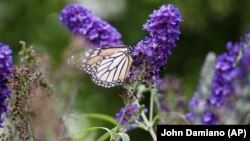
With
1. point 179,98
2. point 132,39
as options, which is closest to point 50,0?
point 132,39

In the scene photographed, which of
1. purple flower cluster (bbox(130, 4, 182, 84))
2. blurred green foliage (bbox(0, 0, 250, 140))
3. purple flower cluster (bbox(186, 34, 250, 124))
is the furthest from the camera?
blurred green foliage (bbox(0, 0, 250, 140))

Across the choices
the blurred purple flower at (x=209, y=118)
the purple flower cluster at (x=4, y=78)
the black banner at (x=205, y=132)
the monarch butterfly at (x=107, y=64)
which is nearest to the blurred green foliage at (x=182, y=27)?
the monarch butterfly at (x=107, y=64)

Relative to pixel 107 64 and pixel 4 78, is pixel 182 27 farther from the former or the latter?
pixel 4 78

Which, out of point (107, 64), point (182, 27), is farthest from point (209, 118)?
point (182, 27)

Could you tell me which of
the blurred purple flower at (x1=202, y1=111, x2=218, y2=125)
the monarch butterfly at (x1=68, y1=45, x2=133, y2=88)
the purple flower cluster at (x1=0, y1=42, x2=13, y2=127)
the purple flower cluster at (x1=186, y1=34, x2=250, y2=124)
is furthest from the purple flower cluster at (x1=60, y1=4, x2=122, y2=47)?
the purple flower cluster at (x1=0, y1=42, x2=13, y2=127)

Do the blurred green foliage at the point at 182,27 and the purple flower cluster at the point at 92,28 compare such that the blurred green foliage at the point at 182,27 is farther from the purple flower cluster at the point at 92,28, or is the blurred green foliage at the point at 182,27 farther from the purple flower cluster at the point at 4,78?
the purple flower cluster at the point at 4,78

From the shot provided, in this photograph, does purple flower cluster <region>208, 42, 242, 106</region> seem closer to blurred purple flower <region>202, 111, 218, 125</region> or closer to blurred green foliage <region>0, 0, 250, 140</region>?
blurred purple flower <region>202, 111, 218, 125</region>

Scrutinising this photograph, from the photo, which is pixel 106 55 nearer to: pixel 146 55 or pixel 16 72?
pixel 146 55
